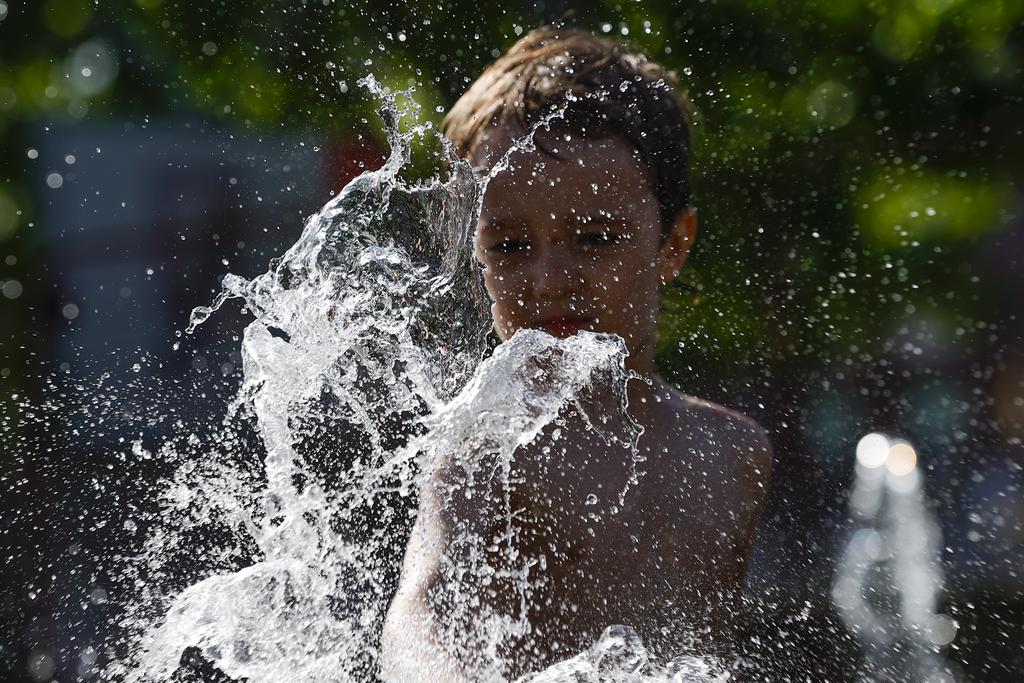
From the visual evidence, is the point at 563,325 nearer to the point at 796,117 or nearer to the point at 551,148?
the point at 551,148

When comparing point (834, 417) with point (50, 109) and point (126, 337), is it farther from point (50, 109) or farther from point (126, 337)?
point (50, 109)

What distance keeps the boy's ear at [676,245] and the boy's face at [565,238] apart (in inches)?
6.6

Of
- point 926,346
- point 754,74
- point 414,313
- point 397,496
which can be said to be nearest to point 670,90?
point 414,313

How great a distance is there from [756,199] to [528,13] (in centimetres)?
174

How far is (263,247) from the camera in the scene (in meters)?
7.79

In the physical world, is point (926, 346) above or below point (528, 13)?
below

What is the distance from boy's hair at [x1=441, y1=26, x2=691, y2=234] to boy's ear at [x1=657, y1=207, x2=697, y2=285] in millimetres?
26

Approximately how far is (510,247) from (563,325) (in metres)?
Answer: 0.21

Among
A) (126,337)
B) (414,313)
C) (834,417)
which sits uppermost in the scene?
(414,313)

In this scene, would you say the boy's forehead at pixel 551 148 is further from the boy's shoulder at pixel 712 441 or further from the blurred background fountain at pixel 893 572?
the blurred background fountain at pixel 893 572

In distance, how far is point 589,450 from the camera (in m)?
2.31

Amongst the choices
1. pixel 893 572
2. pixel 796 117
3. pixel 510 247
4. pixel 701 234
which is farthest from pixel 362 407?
pixel 893 572

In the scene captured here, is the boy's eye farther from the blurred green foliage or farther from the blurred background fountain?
the blurred green foliage

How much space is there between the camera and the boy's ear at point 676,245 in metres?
2.65
